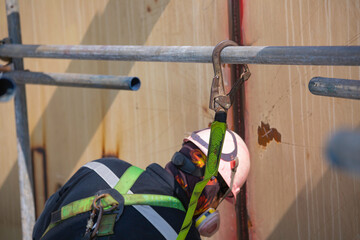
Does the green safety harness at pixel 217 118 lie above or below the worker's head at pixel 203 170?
above

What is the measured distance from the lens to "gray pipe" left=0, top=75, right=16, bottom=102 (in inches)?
89.2

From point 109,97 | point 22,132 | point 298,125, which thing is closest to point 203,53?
point 298,125

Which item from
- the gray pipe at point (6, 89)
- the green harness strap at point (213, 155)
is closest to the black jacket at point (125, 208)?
the green harness strap at point (213, 155)

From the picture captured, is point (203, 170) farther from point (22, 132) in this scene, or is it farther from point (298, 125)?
point (22, 132)

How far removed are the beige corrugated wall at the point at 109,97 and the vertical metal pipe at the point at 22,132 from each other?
61cm

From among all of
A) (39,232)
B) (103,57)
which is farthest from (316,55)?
(39,232)

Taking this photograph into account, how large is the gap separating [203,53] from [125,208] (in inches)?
25.9

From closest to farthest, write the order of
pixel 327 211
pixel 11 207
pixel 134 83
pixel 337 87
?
pixel 337 87 → pixel 134 83 → pixel 327 211 → pixel 11 207

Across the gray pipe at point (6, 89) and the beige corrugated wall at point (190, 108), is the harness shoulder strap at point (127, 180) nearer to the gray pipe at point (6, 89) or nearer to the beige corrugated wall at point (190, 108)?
the gray pipe at point (6, 89)

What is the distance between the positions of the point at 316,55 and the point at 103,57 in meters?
1.05

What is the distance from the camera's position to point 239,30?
8.71ft

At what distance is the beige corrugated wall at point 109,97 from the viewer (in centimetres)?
287

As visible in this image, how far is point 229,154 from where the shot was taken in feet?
7.27

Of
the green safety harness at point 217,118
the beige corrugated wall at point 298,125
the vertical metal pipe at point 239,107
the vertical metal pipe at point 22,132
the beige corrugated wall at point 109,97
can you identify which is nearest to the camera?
the green safety harness at point 217,118
